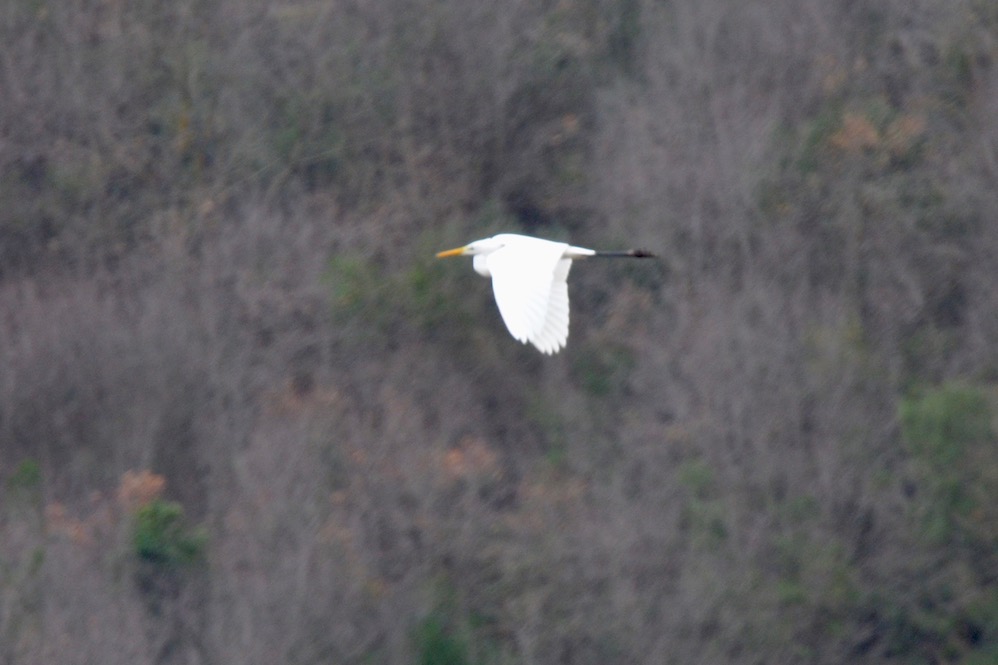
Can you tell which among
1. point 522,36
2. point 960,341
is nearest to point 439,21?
point 522,36

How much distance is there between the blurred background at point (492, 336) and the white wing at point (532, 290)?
6558 millimetres

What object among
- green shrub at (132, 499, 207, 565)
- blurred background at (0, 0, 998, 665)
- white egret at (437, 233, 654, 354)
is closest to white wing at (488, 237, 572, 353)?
white egret at (437, 233, 654, 354)

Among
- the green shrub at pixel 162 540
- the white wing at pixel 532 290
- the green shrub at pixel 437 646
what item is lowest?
the green shrub at pixel 437 646

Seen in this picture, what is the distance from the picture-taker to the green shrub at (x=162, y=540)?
15195 mm

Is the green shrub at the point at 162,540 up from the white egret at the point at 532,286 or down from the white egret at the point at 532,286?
down

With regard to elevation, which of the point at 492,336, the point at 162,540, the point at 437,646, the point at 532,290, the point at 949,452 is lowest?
the point at 437,646

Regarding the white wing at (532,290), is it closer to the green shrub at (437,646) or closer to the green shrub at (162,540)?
the green shrub at (437,646)

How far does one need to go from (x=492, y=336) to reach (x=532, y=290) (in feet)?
35.4

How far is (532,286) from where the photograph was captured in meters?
7.31

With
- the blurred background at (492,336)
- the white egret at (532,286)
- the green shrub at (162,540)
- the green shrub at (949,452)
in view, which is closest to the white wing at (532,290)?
the white egret at (532,286)

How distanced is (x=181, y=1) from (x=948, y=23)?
302 inches

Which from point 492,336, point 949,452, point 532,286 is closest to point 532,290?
point 532,286

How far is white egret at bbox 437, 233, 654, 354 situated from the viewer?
718 cm

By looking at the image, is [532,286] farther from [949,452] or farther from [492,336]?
[492,336]
